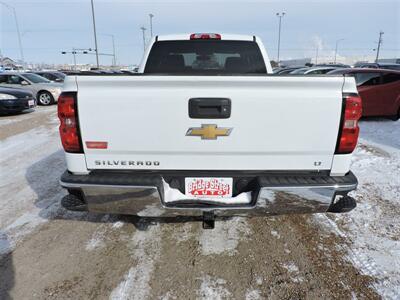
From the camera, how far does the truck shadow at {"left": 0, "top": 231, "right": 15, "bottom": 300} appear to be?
7.97 feet

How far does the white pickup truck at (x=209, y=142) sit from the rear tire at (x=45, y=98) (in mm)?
13755

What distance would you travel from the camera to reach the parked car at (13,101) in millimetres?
10805

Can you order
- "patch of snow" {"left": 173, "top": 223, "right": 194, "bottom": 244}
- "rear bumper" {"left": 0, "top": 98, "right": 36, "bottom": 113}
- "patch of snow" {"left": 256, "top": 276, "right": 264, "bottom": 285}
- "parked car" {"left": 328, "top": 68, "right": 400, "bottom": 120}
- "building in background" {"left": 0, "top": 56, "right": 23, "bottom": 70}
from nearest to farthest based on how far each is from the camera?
"patch of snow" {"left": 256, "top": 276, "right": 264, "bottom": 285}
"patch of snow" {"left": 173, "top": 223, "right": 194, "bottom": 244}
"parked car" {"left": 328, "top": 68, "right": 400, "bottom": 120}
"rear bumper" {"left": 0, "top": 98, "right": 36, "bottom": 113}
"building in background" {"left": 0, "top": 56, "right": 23, "bottom": 70}

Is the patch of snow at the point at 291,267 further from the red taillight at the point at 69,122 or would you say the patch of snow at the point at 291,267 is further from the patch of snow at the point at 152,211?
the red taillight at the point at 69,122

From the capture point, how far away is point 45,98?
47.6 ft

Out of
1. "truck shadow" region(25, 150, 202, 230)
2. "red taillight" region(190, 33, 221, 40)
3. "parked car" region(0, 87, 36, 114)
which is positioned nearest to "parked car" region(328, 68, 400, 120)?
"red taillight" region(190, 33, 221, 40)

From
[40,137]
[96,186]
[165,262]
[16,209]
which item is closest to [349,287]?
[165,262]

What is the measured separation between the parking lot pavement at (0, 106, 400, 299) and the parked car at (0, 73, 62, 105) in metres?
11.5

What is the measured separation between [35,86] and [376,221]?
15.5m

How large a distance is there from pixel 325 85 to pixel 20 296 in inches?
116

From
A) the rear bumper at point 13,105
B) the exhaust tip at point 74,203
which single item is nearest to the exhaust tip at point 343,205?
the exhaust tip at point 74,203

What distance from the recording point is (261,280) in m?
2.54

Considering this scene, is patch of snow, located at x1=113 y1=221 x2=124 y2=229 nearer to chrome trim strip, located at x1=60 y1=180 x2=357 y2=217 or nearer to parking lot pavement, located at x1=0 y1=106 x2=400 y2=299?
parking lot pavement, located at x1=0 y1=106 x2=400 y2=299

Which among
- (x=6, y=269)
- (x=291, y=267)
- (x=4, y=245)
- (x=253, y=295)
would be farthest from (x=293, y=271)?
(x=4, y=245)
